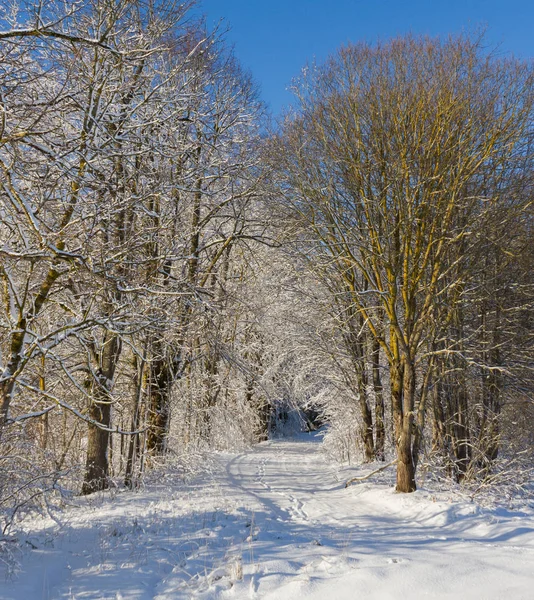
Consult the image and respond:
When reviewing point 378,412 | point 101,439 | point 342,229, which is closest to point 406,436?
point 342,229

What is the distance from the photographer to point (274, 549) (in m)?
4.99

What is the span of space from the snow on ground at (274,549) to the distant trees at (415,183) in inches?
73.4

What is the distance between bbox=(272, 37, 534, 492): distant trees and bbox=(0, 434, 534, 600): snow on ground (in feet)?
6.12

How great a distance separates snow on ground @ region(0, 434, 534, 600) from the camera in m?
3.93

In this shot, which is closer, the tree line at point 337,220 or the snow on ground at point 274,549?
the snow on ground at point 274,549

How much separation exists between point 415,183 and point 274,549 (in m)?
6.57

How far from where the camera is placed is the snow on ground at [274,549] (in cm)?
393

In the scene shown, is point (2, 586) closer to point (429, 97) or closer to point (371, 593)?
point (371, 593)

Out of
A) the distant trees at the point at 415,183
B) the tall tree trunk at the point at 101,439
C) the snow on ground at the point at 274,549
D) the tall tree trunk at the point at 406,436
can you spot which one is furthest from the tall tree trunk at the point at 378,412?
the tall tree trunk at the point at 101,439

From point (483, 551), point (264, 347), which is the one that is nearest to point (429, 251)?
point (483, 551)

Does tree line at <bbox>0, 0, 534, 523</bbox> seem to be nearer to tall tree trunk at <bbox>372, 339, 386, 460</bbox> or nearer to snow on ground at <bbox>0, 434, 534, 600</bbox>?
tall tree trunk at <bbox>372, 339, 386, 460</bbox>

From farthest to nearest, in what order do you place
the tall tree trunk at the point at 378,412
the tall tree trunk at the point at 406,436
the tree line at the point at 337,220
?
the tall tree trunk at the point at 378,412 < the tall tree trunk at the point at 406,436 < the tree line at the point at 337,220

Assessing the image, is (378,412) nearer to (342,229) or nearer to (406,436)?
(406,436)

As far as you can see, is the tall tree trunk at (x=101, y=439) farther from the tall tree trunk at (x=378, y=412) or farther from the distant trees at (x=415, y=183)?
the tall tree trunk at (x=378, y=412)
